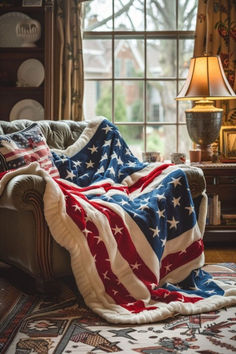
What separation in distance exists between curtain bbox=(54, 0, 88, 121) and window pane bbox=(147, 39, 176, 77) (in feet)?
1.95

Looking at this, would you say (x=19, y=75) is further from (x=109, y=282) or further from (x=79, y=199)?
(x=109, y=282)

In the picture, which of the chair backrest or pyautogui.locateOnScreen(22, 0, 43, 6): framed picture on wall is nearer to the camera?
the chair backrest

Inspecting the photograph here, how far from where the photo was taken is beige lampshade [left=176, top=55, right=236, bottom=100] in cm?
422

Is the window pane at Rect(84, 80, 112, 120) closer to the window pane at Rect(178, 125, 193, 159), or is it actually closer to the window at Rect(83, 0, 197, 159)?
the window at Rect(83, 0, 197, 159)

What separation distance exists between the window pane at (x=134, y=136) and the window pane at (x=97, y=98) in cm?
16

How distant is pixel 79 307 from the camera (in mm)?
2852

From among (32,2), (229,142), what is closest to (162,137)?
(229,142)

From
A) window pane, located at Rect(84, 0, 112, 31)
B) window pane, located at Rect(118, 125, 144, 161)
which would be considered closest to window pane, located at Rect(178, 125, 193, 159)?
window pane, located at Rect(118, 125, 144, 161)

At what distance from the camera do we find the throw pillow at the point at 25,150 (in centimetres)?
321

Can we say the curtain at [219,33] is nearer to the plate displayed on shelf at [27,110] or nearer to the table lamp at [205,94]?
the table lamp at [205,94]

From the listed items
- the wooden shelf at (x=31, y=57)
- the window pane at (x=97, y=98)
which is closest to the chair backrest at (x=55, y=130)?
the wooden shelf at (x=31, y=57)

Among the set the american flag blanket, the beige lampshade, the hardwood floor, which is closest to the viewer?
the american flag blanket

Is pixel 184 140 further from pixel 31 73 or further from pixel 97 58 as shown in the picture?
pixel 31 73

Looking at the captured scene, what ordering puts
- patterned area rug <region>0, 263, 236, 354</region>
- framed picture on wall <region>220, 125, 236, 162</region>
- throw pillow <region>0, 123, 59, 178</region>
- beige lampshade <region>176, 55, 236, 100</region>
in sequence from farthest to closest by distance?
framed picture on wall <region>220, 125, 236, 162</region> → beige lampshade <region>176, 55, 236, 100</region> → throw pillow <region>0, 123, 59, 178</region> → patterned area rug <region>0, 263, 236, 354</region>
